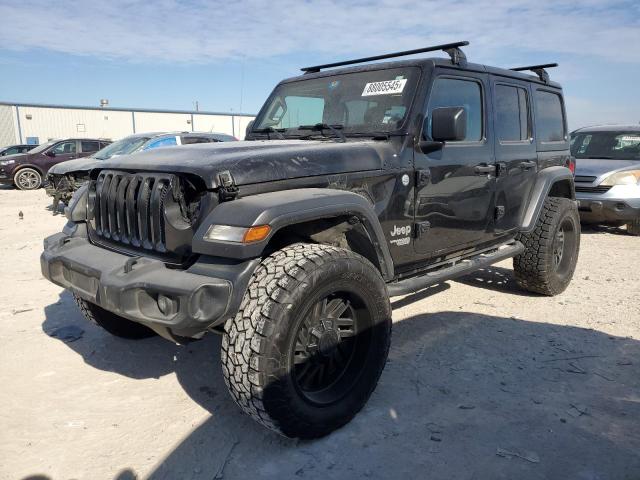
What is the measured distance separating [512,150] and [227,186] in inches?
107

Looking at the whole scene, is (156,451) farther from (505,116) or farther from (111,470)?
(505,116)

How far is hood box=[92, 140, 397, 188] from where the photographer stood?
8.26 feet

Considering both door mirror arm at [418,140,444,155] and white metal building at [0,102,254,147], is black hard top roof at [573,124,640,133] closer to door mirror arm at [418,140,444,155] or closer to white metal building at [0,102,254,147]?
door mirror arm at [418,140,444,155]

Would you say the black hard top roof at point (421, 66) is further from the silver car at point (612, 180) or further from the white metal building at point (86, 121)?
the white metal building at point (86, 121)

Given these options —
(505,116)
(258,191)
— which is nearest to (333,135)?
(258,191)

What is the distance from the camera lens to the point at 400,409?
2.90 meters

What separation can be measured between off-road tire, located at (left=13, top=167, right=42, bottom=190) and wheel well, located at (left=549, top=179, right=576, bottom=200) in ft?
50.2

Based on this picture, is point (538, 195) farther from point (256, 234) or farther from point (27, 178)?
point (27, 178)

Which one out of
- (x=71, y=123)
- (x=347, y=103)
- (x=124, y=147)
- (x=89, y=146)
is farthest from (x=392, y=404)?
(x=71, y=123)

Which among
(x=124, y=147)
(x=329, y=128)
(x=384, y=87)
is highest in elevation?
(x=384, y=87)

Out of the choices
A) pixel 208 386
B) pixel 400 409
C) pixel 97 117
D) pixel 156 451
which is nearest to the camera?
pixel 156 451

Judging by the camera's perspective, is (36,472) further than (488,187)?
No

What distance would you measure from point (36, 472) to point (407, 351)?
238 centimetres

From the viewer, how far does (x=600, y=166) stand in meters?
8.05
